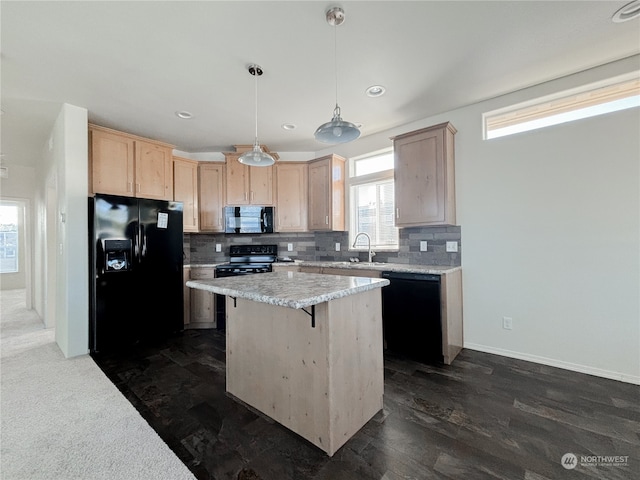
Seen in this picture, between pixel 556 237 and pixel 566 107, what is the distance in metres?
1.27

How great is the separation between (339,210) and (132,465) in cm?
339

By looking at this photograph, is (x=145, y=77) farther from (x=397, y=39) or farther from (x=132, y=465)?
(x=132, y=465)

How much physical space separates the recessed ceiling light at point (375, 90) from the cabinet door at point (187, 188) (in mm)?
2822

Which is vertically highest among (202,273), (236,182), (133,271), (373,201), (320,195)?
(236,182)

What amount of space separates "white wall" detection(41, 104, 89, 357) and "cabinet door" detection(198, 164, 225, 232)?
1.45m

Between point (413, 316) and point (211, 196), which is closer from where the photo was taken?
point (413, 316)

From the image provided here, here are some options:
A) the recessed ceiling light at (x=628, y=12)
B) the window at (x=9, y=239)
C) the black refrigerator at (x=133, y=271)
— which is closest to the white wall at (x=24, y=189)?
the window at (x=9, y=239)

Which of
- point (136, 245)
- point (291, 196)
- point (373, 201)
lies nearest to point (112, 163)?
point (136, 245)

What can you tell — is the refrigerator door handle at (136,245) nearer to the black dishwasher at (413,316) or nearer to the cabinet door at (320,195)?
the cabinet door at (320,195)

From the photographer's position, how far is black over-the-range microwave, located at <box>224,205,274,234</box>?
4281 mm

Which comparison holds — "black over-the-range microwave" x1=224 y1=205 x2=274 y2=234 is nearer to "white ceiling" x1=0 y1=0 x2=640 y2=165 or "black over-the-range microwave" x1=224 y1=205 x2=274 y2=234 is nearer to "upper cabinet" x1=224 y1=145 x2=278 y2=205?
"upper cabinet" x1=224 y1=145 x2=278 y2=205

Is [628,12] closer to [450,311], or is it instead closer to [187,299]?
[450,311]
